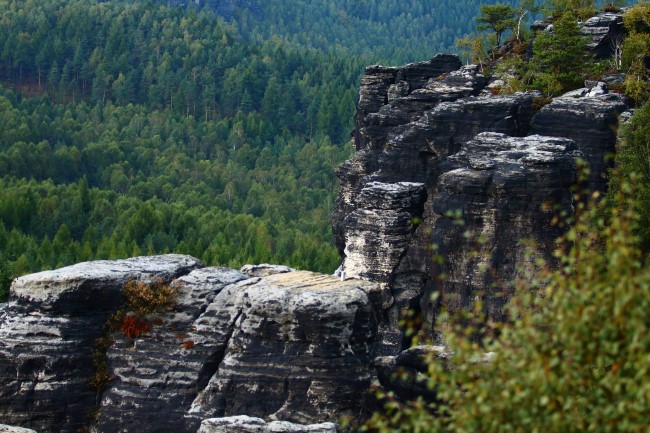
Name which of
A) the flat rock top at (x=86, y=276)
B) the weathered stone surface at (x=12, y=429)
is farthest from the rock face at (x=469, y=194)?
the weathered stone surface at (x=12, y=429)

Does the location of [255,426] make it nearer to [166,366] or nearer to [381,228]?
[166,366]

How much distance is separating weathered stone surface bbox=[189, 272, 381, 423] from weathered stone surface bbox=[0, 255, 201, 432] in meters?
5.56

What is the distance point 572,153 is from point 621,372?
115 feet

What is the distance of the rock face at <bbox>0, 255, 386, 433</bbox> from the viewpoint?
40.9m

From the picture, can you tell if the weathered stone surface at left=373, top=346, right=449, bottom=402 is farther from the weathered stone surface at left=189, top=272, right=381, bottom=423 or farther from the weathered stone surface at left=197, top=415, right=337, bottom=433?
the weathered stone surface at left=197, top=415, right=337, bottom=433

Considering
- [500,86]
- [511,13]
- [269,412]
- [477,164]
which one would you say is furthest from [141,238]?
[269,412]

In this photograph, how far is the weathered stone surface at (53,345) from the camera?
44219mm

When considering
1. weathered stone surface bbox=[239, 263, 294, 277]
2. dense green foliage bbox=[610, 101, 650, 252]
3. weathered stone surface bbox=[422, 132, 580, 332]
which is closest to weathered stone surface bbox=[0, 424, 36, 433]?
weathered stone surface bbox=[239, 263, 294, 277]

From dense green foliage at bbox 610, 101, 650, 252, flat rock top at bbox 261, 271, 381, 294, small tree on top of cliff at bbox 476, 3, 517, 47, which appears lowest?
flat rock top at bbox 261, 271, 381, 294

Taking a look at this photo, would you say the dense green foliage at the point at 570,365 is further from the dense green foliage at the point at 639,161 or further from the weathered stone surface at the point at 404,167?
the dense green foliage at the point at 639,161

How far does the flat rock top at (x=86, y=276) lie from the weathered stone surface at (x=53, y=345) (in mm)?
→ 41

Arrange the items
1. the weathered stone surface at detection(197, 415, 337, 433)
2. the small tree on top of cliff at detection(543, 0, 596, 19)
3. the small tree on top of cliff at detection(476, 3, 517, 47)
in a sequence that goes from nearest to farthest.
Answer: the weathered stone surface at detection(197, 415, 337, 433) < the small tree on top of cliff at detection(543, 0, 596, 19) < the small tree on top of cliff at detection(476, 3, 517, 47)

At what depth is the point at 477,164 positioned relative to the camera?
57.8 meters

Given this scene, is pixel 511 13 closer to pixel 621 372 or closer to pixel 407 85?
pixel 407 85
